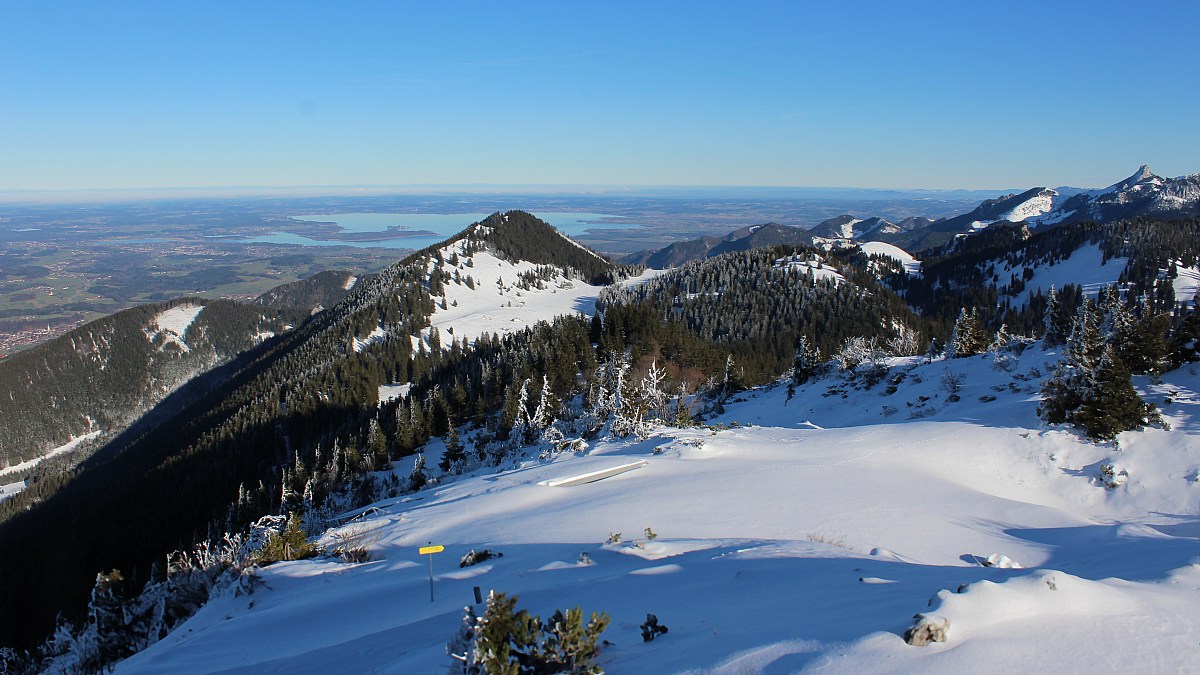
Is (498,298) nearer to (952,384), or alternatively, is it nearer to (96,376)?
(952,384)

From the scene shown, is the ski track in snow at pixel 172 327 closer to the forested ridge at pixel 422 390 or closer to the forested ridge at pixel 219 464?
the forested ridge at pixel 422 390

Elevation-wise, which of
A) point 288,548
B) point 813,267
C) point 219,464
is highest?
point 813,267

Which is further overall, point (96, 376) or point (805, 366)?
point (96, 376)

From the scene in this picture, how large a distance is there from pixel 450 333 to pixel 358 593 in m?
105

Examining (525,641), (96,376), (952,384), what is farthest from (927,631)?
(96,376)

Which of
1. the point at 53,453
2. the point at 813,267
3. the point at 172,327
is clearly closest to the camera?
the point at 813,267

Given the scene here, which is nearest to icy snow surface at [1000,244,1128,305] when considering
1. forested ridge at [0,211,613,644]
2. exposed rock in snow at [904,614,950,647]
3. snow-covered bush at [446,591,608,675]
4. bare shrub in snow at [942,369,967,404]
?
bare shrub in snow at [942,369,967,404]

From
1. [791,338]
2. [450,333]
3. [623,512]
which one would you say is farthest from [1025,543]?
[450,333]

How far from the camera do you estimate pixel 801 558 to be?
37.2ft

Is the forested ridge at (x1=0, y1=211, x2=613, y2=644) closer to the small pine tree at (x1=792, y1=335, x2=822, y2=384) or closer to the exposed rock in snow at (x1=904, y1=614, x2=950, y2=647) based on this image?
the small pine tree at (x1=792, y1=335, x2=822, y2=384)

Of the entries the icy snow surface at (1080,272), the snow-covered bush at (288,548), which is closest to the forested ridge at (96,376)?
the snow-covered bush at (288,548)

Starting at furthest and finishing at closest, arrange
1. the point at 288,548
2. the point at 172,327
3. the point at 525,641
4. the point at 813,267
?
the point at 172,327, the point at 813,267, the point at 288,548, the point at 525,641

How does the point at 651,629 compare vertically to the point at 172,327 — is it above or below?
above

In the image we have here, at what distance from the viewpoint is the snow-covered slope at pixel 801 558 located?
6828 millimetres
